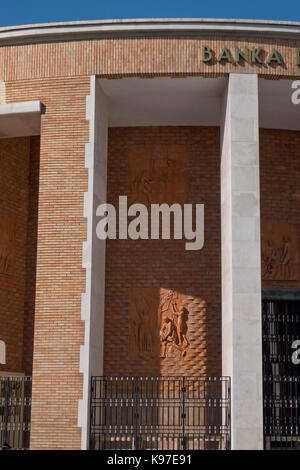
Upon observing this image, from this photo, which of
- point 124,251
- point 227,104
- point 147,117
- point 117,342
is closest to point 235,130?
point 227,104

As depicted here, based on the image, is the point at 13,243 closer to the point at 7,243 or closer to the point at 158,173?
the point at 7,243

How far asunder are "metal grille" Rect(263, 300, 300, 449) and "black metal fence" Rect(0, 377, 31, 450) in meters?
5.61

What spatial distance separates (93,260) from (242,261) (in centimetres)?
324

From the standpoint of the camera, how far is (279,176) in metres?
19.2

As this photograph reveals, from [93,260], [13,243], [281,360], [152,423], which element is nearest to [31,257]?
[13,243]

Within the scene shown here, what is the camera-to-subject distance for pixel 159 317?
18.3 m

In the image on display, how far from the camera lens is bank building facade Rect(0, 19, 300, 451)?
15.5 meters

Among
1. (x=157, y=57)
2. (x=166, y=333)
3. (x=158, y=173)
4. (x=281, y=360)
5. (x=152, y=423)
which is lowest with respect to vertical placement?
(x=152, y=423)

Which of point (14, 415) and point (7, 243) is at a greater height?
point (7, 243)

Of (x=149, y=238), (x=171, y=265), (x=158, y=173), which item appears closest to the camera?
(x=171, y=265)

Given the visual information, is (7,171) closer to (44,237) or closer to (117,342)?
(44,237)

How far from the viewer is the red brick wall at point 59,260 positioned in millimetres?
15250

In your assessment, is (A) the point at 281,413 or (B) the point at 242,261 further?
(A) the point at 281,413

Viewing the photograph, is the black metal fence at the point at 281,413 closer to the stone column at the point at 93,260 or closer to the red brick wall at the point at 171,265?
the red brick wall at the point at 171,265
